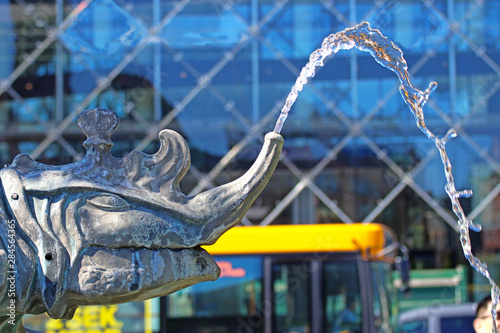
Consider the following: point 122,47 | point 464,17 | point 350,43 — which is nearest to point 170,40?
point 122,47

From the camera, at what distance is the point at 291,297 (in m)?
3.80

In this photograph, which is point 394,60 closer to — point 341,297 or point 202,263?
point 202,263

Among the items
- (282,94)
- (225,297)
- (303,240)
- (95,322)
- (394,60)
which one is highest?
(282,94)

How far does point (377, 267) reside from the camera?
155 inches

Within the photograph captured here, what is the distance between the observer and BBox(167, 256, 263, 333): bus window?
3.79 metres

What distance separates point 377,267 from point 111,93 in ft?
9.16

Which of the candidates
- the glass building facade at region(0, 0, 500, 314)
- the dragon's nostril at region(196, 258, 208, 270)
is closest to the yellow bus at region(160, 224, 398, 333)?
the glass building facade at region(0, 0, 500, 314)

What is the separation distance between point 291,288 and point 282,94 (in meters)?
2.26

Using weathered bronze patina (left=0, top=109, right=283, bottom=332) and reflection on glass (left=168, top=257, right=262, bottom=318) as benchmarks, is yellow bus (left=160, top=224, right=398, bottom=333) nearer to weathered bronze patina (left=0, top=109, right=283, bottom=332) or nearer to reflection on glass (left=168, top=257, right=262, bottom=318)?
reflection on glass (left=168, top=257, right=262, bottom=318)

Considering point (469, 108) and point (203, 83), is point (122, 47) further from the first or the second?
point (469, 108)

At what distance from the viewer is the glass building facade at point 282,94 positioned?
18.5 ft

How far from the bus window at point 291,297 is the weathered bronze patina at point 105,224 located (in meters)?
2.86

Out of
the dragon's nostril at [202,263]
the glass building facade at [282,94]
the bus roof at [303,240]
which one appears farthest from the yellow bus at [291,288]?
the dragon's nostril at [202,263]

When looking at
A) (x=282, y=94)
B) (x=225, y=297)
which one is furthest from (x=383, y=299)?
(x=282, y=94)
